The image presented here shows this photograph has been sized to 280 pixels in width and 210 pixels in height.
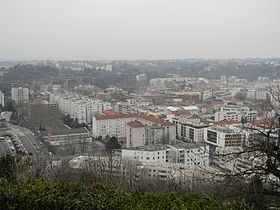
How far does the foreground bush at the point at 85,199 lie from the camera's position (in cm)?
142

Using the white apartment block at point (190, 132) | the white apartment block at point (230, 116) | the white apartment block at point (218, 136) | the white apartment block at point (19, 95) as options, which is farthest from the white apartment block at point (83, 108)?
the white apartment block at point (218, 136)

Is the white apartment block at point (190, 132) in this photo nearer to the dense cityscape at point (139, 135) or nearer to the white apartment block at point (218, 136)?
the dense cityscape at point (139, 135)

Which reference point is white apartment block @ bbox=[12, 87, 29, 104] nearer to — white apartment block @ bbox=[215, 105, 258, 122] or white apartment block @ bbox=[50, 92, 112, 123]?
white apartment block @ bbox=[50, 92, 112, 123]

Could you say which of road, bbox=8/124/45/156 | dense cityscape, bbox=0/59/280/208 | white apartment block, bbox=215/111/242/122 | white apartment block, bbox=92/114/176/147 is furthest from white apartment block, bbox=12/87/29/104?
white apartment block, bbox=215/111/242/122

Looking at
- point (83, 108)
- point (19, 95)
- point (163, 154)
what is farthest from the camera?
point (19, 95)

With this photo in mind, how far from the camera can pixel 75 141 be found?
356 inches

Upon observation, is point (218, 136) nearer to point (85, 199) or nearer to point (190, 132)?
point (190, 132)

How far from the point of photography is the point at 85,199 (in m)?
1.54

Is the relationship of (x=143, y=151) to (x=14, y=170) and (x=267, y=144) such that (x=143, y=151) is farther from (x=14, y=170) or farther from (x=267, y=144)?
(x=267, y=144)

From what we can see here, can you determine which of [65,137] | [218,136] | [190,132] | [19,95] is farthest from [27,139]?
[19,95]

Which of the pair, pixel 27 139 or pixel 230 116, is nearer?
pixel 27 139

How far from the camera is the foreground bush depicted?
1420 millimetres

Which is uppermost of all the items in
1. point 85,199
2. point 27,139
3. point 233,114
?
point 85,199

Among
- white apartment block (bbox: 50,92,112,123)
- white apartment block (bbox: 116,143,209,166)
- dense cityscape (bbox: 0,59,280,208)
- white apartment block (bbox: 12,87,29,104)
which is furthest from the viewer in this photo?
white apartment block (bbox: 12,87,29,104)
